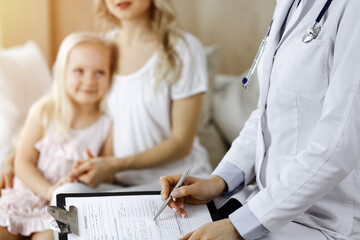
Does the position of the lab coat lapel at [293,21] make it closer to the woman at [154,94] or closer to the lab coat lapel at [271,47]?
the lab coat lapel at [271,47]

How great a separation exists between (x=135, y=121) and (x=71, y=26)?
1.11m

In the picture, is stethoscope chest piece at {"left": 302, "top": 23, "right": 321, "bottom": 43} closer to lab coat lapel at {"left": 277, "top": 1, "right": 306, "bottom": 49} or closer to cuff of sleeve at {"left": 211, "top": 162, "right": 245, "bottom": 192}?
lab coat lapel at {"left": 277, "top": 1, "right": 306, "bottom": 49}

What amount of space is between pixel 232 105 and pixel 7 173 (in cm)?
103

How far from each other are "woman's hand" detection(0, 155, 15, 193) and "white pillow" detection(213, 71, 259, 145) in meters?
0.94

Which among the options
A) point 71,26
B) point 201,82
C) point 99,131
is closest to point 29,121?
point 99,131

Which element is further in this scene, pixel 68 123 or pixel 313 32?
pixel 68 123

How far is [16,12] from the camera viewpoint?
2.40 metres

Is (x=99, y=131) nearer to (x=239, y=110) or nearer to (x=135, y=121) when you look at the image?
(x=135, y=121)

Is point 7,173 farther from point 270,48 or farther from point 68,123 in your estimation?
point 270,48

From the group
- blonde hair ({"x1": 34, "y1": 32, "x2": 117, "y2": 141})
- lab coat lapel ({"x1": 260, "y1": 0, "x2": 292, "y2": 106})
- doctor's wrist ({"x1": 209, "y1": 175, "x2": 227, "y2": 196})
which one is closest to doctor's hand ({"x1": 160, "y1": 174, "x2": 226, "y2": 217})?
A: doctor's wrist ({"x1": 209, "y1": 175, "x2": 227, "y2": 196})

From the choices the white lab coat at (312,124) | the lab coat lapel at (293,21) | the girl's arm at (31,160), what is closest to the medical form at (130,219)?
the white lab coat at (312,124)

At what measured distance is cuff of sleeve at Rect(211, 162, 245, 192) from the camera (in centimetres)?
115

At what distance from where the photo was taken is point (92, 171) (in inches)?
60.0

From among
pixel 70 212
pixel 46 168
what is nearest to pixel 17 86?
pixel 46 168
